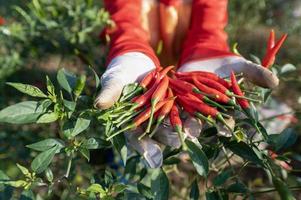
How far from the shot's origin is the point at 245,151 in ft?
2.71

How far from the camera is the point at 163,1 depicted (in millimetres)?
1500

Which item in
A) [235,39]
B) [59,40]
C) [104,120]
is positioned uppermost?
[104,120]

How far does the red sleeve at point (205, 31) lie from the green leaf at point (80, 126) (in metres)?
0.47

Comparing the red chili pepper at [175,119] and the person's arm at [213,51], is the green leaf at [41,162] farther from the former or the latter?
the person's arm at [213,51]

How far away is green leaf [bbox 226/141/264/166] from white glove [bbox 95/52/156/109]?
0.24m

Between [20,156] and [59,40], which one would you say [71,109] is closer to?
[20,156]

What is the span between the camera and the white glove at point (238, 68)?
0.93 metres

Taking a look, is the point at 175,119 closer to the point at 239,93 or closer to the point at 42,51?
the point at 239,93

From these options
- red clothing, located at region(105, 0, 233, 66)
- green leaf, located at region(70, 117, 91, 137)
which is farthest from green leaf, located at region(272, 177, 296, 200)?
red clothing, located at region(105, 0, 233, 66)

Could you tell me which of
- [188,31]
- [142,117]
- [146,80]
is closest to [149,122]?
[142,117]

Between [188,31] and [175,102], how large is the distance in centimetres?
63

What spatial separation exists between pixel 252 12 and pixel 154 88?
1.81 m

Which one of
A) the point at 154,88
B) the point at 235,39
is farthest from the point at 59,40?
the point at 235,39

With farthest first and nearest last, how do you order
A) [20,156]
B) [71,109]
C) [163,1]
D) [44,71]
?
[44,71], [163,1], [20,156], [71,109]
